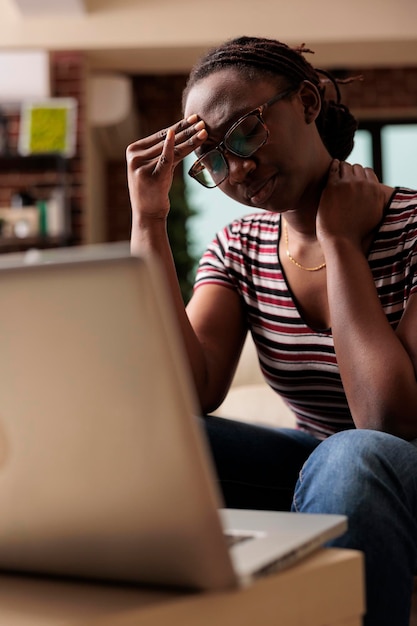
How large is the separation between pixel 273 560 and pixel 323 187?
0.92 meters

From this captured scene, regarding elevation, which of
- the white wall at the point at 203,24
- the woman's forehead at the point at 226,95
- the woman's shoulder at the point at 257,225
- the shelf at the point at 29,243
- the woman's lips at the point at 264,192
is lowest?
the shelf at the point at 29,243

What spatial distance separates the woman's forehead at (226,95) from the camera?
Result: 4.43 feet

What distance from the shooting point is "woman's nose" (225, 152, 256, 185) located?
134 cm

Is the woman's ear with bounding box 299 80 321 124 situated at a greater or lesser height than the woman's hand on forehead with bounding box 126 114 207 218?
greater

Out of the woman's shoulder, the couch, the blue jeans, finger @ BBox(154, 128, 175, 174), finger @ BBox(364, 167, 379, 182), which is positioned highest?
finger @ BBox(154, 128, 175, 174)

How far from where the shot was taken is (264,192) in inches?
53.6

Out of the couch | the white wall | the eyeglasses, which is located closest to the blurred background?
the white wall

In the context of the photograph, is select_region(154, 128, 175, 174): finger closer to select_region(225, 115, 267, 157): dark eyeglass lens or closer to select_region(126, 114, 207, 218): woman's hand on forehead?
select_region(126, 114, 207, 218): woman's hand on forehead

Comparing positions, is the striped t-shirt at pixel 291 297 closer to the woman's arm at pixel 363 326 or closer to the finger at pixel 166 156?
the woman's arm at pixel 363 326

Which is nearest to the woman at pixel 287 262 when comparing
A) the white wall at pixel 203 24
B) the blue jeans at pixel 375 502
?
the blue jeans at pixel 375 502

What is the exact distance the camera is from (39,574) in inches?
26.3

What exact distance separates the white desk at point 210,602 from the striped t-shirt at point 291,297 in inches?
27.2

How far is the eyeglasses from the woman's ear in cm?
4

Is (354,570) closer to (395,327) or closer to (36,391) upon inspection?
(36,391)
